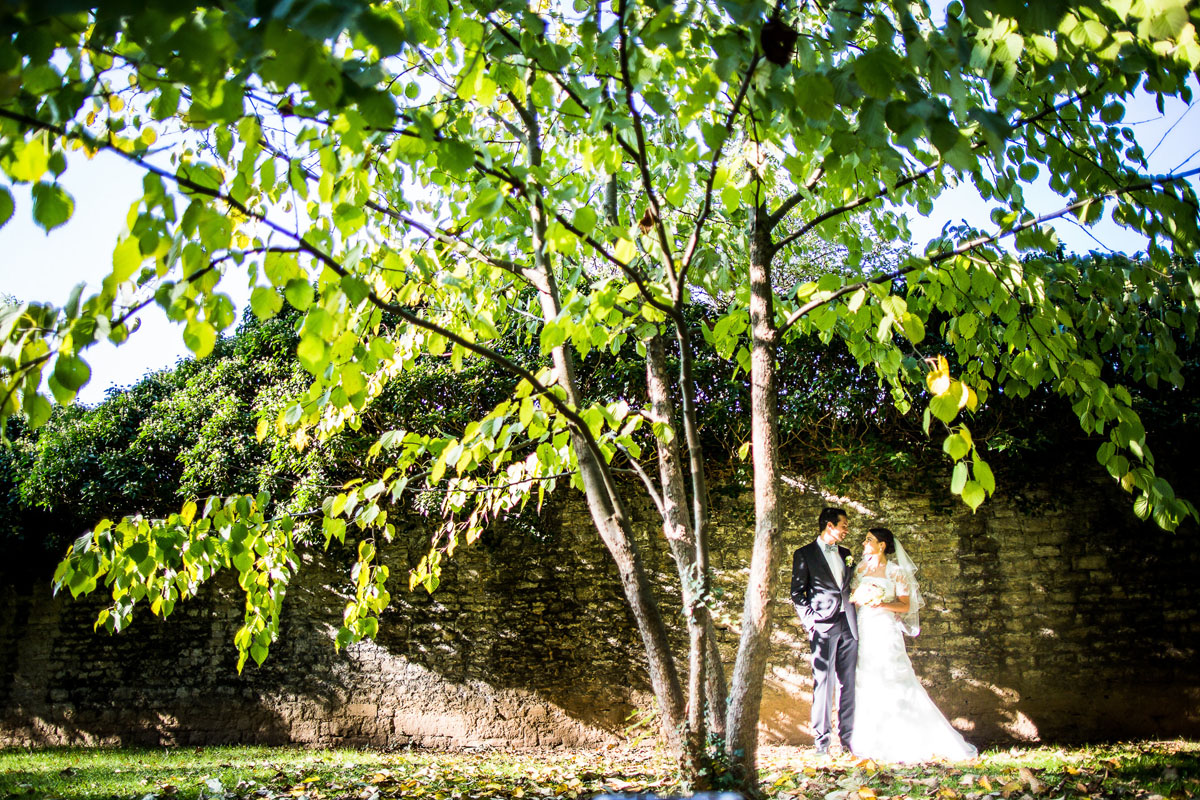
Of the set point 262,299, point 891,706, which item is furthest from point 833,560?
point 262,299

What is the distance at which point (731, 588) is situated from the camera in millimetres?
7145

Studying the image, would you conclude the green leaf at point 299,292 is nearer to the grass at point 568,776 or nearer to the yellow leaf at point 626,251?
the yellow leaf at point 626,251

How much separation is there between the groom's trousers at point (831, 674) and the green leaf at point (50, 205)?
19.2 feet

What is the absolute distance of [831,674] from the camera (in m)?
6.03

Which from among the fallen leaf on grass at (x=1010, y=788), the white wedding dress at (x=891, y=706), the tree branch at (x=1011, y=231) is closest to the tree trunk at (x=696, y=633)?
the tree branch at (x=1011, y=231)

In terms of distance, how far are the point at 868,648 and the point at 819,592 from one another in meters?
0.55

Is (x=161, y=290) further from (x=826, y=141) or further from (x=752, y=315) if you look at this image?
(x=752, y=315)

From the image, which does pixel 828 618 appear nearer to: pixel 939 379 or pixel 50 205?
pixel 939 379

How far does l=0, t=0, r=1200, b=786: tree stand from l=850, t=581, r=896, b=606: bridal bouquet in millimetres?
3081

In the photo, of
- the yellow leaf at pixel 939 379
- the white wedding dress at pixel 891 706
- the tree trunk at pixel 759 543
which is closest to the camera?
the yellow leaf at pixel 939 379

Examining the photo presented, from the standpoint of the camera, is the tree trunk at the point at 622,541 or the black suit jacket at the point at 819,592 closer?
the tree trunk at the point at 622,541

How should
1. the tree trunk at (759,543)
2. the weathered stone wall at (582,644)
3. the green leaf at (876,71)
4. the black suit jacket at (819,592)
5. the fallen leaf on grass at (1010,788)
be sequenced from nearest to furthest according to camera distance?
the green leaf at (876,71) → the tree trunk at (759,543) → the fallen leaf on grass at (1010,788) → the black suit jacket at (819,592) → the weathered stone wall at (582,644)

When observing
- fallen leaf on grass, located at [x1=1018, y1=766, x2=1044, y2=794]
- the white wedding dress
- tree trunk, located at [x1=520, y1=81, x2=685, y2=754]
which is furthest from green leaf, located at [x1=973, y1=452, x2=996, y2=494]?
the white wedding dress

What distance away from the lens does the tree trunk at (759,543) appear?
2871 millimetres
